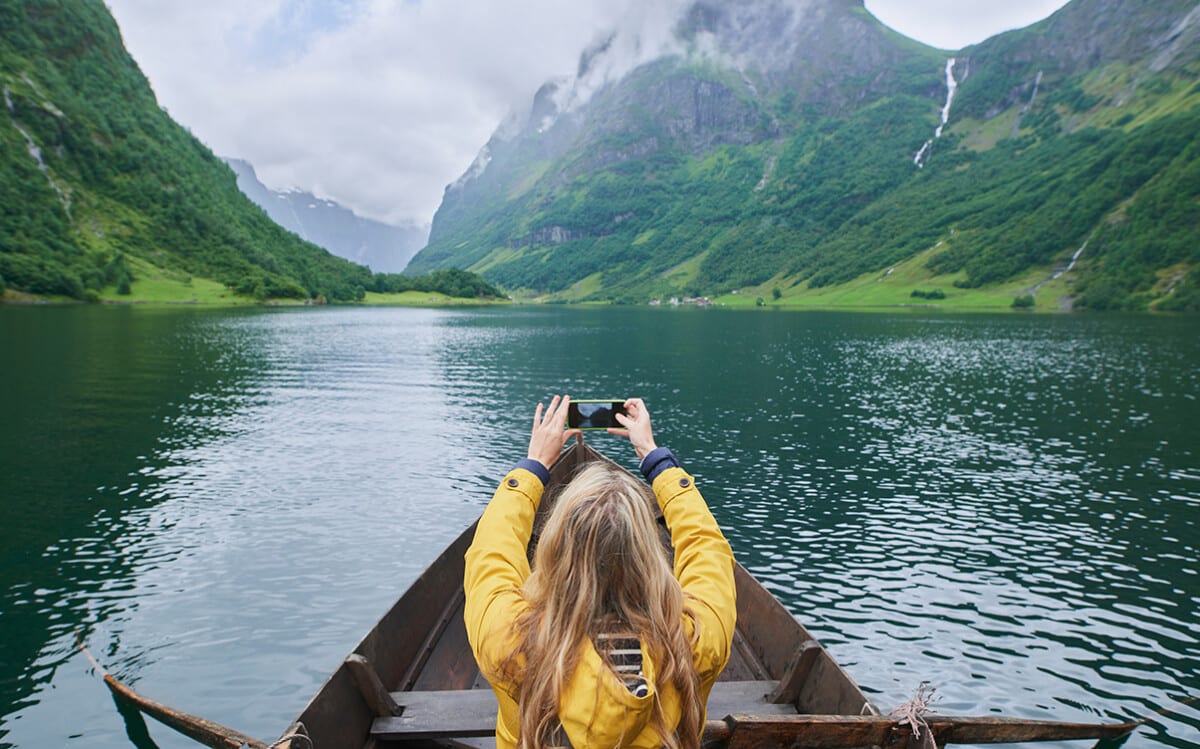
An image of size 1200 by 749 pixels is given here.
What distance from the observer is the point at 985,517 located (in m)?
19.2

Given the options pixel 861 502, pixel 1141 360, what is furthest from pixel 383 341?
pixel 1141 360

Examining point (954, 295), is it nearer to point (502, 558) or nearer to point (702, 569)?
point (702, 569)

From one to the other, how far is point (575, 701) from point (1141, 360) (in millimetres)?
64914

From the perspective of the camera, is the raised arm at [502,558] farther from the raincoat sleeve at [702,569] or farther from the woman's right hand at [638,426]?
the raincoat sleeve at [702,569]

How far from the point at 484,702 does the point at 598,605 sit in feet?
16.6

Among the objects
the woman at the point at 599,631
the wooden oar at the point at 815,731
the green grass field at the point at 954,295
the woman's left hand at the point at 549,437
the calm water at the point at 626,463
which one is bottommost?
the calm water at the point at 626,463

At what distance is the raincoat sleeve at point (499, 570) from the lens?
10.5 feet

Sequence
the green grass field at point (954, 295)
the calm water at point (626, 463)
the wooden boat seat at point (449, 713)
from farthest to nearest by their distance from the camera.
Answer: the green grass field at point (954, 295)
the calm water at point (626, 463)
the wooden boat seat at point (449, 713)

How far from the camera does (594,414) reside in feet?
16.4

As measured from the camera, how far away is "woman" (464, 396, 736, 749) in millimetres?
2885

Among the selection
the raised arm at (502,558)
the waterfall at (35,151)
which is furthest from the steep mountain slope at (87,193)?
the raised arm at (502,558)

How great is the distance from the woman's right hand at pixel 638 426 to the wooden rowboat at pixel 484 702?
334cm

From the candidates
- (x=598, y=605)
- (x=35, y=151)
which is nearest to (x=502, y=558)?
(x=598, y=605)

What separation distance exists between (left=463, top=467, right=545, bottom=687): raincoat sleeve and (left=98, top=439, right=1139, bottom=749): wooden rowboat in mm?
3317
